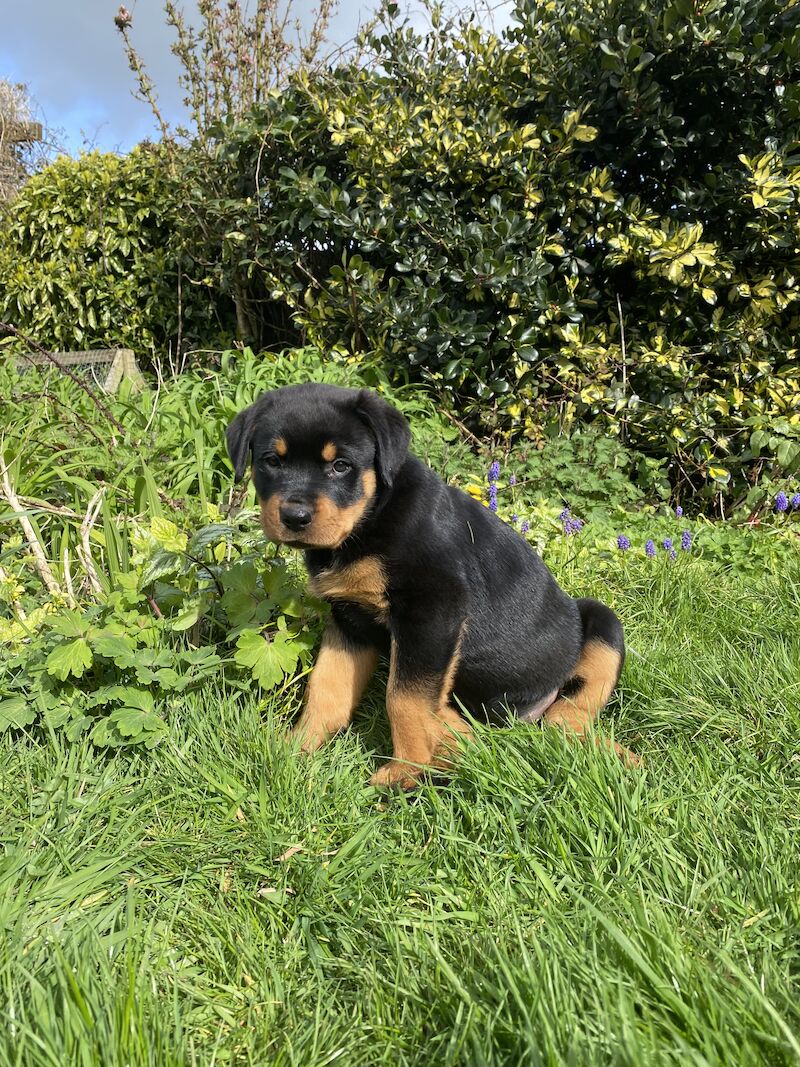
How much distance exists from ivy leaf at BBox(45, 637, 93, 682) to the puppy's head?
73 cm

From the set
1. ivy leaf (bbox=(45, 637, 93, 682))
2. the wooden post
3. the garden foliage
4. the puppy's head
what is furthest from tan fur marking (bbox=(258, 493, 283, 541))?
the wooden post

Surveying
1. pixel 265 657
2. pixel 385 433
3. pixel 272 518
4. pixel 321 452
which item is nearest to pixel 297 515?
pixel 272 518

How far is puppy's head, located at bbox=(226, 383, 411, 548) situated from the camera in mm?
2359

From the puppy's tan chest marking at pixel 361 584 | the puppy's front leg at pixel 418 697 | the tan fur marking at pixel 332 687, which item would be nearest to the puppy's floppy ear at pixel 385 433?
the puppy's tan chest marking at pixel 361 584

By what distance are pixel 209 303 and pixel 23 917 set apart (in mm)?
6200

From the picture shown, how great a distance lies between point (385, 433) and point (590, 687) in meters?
1.25

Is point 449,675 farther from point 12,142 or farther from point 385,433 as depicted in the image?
point 12,142

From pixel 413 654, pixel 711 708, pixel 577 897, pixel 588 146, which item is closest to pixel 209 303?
pixel 588 146

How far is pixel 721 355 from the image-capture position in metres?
5.44

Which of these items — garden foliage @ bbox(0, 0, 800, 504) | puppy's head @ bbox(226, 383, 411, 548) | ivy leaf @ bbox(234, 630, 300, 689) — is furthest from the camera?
garden foliage @ bbox(0, 0, 800, 504)

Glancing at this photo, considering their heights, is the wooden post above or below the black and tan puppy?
above

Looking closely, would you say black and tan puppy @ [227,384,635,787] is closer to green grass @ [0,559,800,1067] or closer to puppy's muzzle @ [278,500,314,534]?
puppy's muzzle @ [278,500,314,534]

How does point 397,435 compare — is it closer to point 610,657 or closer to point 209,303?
point 610,657

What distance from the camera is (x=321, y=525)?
7.49ft
